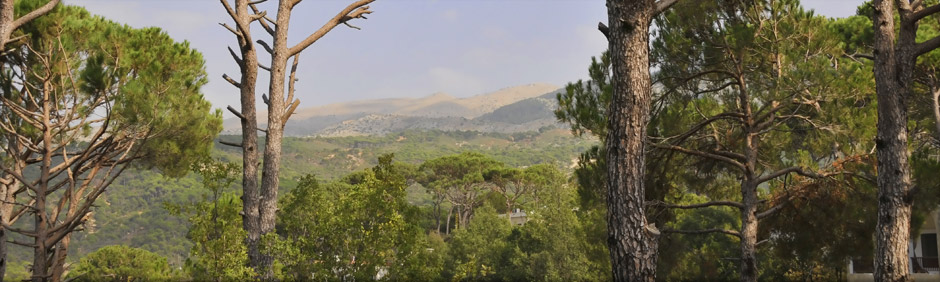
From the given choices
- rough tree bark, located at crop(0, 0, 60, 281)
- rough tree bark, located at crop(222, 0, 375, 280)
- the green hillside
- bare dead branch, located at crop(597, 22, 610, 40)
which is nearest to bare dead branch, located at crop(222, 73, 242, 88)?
rough tree bark, located at crop(222, 0, 375, 280)

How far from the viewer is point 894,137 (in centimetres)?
739

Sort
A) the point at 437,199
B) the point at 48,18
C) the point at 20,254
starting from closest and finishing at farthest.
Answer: the point at 48,18 < the point at 437,199 < the point at 20,254

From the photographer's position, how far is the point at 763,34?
10.6m

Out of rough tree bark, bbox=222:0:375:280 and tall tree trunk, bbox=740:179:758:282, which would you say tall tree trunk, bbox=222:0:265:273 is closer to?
rough tree bark, bbox=222:0:375:280

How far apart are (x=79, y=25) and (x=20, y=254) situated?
8054 cm

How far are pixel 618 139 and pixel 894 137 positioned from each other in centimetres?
372

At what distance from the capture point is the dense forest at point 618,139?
7.37 m

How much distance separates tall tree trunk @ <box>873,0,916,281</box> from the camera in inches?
286

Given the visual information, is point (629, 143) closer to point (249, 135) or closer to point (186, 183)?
point (249, 135)

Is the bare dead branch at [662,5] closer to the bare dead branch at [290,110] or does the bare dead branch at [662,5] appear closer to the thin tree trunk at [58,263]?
the bare dead branch at [290,110]

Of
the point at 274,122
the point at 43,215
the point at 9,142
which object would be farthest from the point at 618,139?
the point at 9,142

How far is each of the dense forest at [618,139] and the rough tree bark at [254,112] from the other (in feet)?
0.08

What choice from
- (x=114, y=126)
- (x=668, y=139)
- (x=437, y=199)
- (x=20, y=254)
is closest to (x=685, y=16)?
(x=668, y=139)

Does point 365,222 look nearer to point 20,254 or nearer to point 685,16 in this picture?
point 685,16
